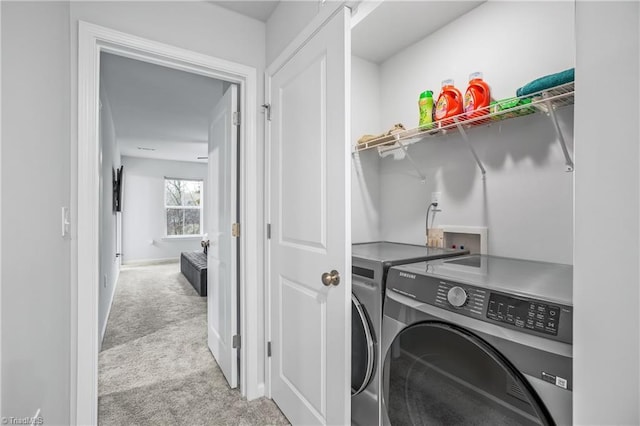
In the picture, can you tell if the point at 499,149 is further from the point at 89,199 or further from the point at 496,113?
the point at 89,199

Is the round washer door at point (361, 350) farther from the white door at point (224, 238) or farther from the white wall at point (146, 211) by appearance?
the white wall at point (146, 211)

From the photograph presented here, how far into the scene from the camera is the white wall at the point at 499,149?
55.8 inches

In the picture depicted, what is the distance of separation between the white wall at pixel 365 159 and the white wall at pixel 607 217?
1795mm

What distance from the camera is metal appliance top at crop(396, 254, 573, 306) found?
868 millimetres

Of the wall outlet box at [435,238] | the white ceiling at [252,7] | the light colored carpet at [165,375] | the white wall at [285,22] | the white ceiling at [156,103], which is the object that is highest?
the white ceiling at [156,103]

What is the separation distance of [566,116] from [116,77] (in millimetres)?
3529

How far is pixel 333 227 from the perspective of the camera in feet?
4.38

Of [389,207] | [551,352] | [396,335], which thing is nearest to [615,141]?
[551,352]

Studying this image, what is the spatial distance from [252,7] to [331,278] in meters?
1.70

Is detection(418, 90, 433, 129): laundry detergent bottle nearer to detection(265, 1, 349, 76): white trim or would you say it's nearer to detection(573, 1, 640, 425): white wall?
detection(265, 1, 349, 76): white trim

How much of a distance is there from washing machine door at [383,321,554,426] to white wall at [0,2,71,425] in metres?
1.21

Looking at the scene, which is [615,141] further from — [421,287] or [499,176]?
[499,176]

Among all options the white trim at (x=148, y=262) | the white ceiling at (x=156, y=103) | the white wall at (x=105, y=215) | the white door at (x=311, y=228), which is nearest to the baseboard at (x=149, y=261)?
the white trim at (x=148, y=262)

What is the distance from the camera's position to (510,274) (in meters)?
1.14
